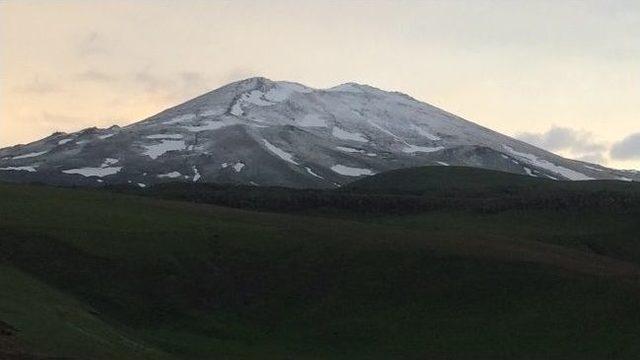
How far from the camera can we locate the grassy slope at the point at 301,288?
61.1 metres

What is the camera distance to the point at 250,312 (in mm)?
69688

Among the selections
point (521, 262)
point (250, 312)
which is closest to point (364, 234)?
point (521, 262)

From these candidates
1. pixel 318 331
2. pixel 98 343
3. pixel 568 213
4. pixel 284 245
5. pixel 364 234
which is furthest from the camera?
pixel 568 213

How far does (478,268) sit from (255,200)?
196 ft

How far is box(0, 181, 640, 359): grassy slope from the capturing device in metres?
61.1

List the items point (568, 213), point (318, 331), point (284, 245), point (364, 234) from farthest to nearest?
point (568, 213) < point (364, 234) < point (284, 245) < point (318, 331)

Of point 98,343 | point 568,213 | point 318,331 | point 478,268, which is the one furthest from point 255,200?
point 98,343

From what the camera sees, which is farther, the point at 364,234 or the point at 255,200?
the point at 255,200

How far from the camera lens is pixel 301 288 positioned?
73.8 meters

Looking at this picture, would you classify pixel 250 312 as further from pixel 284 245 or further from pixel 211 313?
pixel 284 245

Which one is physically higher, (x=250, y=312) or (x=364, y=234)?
(x=364, y=234)

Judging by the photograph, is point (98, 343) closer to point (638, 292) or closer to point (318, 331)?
point (318, 331)

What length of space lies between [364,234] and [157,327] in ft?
101

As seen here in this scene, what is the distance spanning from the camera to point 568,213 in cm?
12825
